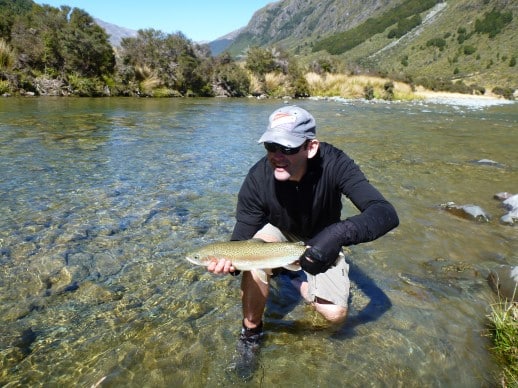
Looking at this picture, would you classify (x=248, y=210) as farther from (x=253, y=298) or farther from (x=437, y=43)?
(x=437, y=43)

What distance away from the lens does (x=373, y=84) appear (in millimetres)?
35344

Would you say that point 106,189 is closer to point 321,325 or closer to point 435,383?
point 321,325

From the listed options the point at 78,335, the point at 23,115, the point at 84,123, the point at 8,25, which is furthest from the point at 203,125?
the point at 8,25

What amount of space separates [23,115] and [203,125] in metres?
6.56

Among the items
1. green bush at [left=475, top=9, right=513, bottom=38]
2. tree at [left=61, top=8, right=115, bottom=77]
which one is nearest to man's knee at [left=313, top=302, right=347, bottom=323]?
tree at [left=61, top=8, right=115, bottom=77]

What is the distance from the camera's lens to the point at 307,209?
11.8 feet

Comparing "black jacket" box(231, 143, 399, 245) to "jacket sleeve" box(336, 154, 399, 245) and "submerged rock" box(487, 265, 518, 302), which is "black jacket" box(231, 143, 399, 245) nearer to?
"jacket sleeve" box(336, 154, 399, 245)

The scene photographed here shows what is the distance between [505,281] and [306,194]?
8.48 ft

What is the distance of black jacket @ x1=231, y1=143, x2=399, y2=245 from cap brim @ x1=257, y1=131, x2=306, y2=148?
407 mm

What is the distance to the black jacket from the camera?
136 inches

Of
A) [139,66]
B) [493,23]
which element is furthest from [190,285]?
[493,23]

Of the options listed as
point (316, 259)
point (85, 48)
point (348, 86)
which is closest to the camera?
point (316, 259)

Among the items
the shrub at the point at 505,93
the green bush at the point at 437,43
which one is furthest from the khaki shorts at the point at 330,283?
the green bush at the point at 437,43

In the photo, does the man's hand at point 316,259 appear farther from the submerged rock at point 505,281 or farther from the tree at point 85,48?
the tree at point 85,48
